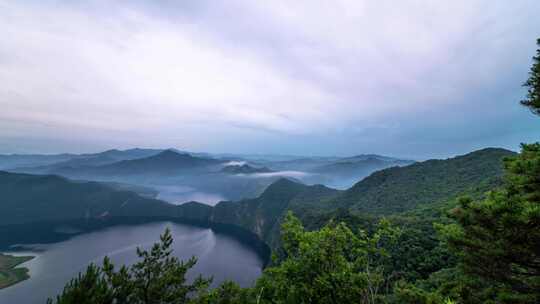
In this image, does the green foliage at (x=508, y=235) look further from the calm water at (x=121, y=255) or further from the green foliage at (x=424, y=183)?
the calm water at (x=121, y=255)

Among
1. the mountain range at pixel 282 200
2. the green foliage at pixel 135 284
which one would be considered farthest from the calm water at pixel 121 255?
the green foliage at pixel 135 284

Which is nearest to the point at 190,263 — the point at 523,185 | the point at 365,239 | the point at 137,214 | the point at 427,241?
the point at 365,239

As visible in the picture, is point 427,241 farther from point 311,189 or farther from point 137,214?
point 137,214

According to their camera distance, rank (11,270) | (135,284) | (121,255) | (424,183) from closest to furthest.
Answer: (135,284), (11,270), (424,183), (121,255)

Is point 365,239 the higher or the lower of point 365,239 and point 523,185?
the lower

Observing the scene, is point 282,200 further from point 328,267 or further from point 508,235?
point 508,235

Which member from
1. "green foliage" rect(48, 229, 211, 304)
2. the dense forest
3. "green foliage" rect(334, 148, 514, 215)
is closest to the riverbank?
"green foliage" rect(48, 229, 211, 304)

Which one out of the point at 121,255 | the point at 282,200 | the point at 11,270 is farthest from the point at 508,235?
the point at 282,200
